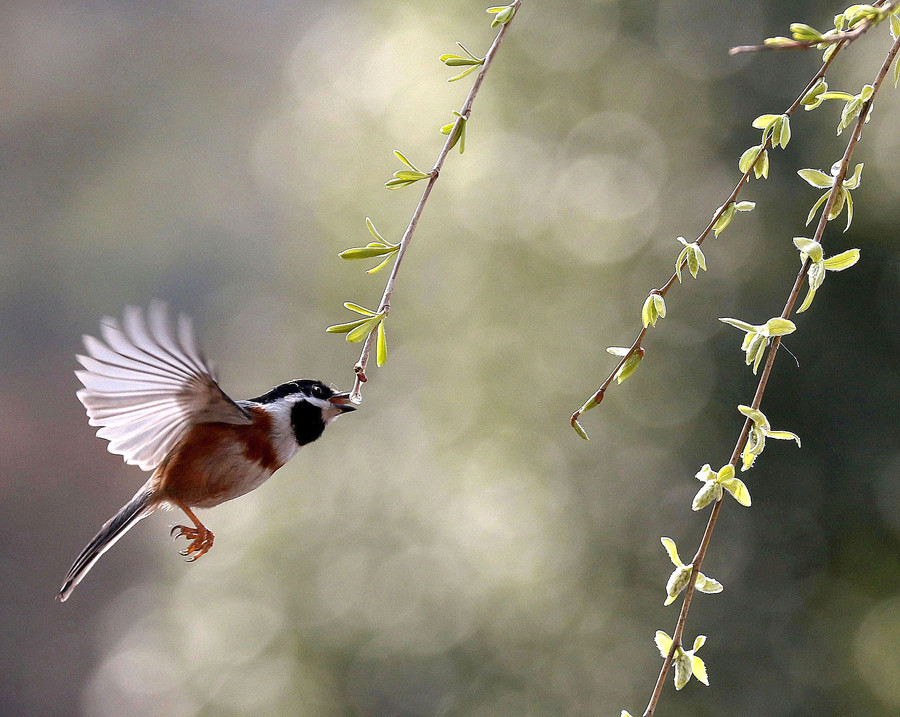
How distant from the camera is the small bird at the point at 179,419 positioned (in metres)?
0.93

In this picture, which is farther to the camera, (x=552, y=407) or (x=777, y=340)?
(x=552, y=407)

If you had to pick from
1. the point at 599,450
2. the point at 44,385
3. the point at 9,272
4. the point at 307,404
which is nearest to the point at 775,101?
the point at 599,450

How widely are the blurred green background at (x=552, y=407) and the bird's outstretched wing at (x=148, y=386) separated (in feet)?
8.00

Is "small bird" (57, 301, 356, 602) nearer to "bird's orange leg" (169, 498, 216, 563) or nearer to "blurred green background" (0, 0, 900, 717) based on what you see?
"bird's orange leg" (169, 498, 216, 563)

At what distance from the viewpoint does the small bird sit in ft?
3.06

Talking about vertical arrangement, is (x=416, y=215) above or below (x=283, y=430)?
above

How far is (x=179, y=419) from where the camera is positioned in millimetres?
1049

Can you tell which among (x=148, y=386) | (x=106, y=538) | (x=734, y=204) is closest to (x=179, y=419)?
(x=148, y=386)

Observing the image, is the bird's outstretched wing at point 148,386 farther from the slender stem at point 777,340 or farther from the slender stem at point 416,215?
the slender stem at point 777,340

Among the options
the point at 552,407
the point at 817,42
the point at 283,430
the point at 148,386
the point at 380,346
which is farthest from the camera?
the point at 552,407

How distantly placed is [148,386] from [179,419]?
7cm

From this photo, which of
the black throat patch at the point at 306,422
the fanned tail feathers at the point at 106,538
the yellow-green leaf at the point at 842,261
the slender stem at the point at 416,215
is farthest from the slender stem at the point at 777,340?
the fanned tail feathers at the point at 106,538

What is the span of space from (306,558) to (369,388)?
744 millimetres

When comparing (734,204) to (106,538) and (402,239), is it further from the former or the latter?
(106,538)
